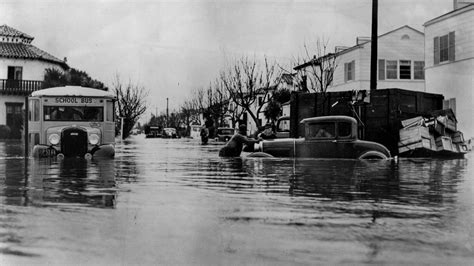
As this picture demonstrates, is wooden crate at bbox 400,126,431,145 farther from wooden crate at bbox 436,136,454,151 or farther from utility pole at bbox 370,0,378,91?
utility pole at bbox 370,0,378,91

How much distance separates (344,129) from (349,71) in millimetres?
25835

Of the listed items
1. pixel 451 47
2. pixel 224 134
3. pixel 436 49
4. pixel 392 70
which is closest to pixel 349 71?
pixel 392 70

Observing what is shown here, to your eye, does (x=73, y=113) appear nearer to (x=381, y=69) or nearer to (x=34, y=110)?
(x=34, y=110)

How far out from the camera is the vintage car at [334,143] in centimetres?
1544

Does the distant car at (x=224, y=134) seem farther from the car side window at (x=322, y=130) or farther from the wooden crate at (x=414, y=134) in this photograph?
the car side window at (x=322, y=130)

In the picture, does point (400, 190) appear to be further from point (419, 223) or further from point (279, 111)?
point (279, 111)

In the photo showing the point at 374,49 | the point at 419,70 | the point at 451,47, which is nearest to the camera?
the point at 374,49

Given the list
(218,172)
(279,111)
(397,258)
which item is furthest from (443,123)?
(279,111)

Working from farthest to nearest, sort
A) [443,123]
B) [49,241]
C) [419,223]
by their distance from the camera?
[443,123] → [419,223] → [49,241]

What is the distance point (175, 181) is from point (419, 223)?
5.34 metres

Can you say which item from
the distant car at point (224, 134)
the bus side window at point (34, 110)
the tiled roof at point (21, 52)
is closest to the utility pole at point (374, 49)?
the bus side window at point (34, 110)

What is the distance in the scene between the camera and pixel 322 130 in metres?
15.7

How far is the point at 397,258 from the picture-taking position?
14.2 ft

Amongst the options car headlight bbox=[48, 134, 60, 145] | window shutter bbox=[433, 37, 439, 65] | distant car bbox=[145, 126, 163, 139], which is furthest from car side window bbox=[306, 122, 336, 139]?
distant car bbox=[145, 126, 163, 139]
